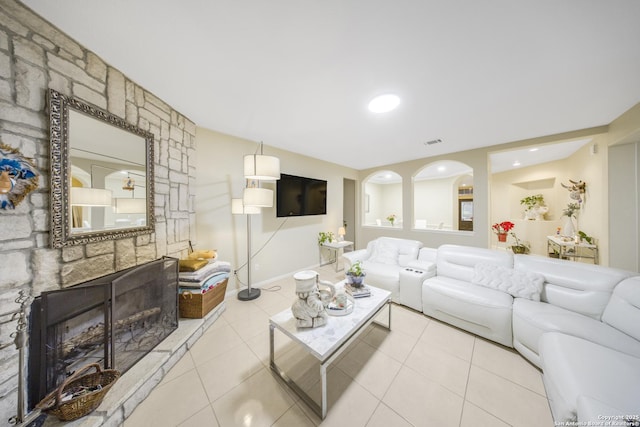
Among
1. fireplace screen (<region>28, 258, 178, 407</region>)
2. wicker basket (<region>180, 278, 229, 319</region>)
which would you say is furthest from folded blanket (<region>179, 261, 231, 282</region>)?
fireplace screen (<region>28, 258, 178, 407</region>)

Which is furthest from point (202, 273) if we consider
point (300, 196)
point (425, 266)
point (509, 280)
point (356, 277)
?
point (509, 280)

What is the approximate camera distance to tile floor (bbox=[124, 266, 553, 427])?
1240 millimetres

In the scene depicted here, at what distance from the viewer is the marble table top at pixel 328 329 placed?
1.29 meters

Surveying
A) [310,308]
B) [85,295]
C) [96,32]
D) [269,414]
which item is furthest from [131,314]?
[96,32]

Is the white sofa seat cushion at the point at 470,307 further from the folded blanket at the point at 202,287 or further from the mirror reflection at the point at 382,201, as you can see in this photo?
the mirror reflection at the point at 382,201

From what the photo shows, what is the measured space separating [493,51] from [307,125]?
6.03ft

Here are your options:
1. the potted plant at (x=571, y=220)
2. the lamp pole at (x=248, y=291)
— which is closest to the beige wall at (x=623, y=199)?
the potted plant at (x=571, y=220)

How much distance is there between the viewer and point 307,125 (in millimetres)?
2539

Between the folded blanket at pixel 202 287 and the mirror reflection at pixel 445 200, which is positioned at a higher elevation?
the mirror reflection at pixel 445 200

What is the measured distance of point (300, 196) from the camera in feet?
12.0

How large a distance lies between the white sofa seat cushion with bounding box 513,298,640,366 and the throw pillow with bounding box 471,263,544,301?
0.11 metres

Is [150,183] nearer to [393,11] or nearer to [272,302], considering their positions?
[272,302]

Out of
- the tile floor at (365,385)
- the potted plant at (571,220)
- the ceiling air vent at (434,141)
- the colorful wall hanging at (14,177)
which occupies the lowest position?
the tile floor at (365,385)

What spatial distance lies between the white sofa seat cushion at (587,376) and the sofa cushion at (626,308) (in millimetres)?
401
